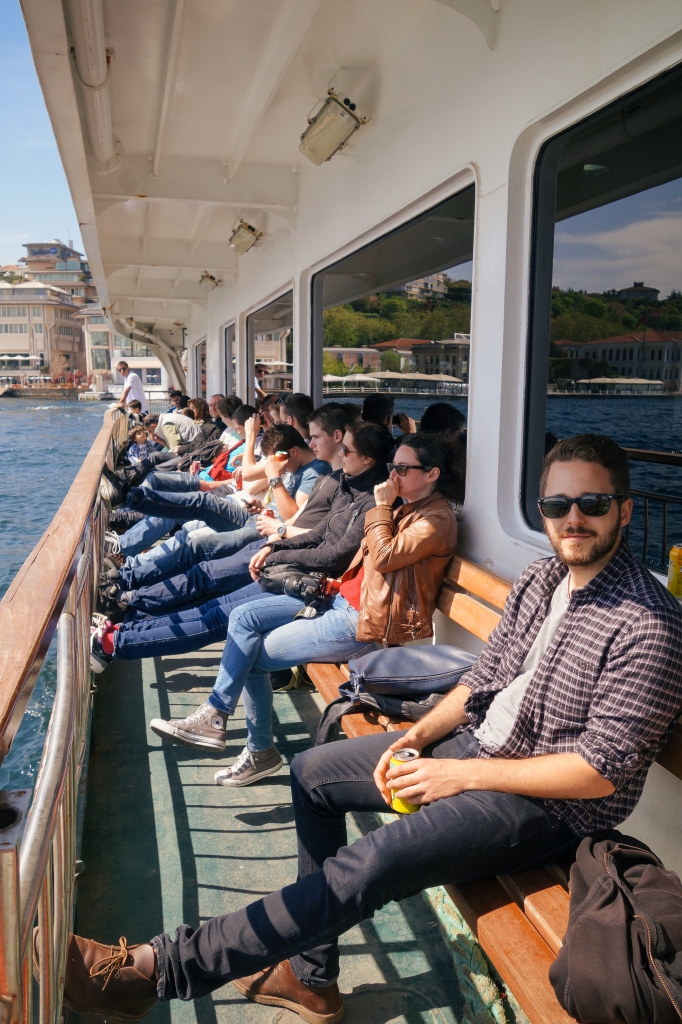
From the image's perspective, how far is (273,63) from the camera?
317 centimetres

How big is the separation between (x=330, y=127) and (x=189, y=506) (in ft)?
6.35

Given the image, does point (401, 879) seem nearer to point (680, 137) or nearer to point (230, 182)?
point (680, 137)

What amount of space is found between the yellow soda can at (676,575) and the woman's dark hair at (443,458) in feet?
2.58

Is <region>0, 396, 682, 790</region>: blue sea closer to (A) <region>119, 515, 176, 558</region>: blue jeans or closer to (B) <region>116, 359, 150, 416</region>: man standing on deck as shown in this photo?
(A) <region>119, 515, 176, 558</region>: blue jeans

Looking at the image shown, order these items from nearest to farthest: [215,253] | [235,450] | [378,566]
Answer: [378,566], [235,450], [215,253]

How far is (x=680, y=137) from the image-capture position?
11.4 feet

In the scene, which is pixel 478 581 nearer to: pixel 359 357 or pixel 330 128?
pixel 330 128

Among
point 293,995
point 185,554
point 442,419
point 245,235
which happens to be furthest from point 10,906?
point 245,235

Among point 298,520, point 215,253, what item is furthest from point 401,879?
point 215,253

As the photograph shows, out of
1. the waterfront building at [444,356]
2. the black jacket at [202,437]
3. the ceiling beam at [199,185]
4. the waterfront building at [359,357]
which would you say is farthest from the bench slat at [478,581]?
the black jacket at [202,437]

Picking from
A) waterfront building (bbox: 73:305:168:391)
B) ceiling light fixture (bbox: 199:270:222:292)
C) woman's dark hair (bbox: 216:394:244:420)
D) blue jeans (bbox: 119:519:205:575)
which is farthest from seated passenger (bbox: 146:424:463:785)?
waterfront building (bbox: 73:305:168:391)

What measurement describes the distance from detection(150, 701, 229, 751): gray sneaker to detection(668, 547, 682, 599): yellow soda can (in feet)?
4.97

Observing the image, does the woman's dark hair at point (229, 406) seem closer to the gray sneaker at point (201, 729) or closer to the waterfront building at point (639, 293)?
the gray sneaker at point (201, 729)

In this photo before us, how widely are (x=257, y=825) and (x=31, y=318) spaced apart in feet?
287
